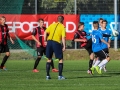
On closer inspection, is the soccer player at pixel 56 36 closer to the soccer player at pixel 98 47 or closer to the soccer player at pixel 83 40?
the soccer player at pixel 98 47

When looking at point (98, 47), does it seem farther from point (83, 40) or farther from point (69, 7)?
point (69, 7)

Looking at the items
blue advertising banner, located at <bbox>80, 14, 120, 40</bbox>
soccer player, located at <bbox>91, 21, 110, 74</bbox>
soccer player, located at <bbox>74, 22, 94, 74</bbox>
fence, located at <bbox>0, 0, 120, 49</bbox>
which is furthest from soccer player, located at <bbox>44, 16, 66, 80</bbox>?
blue advertising banner, located at <bbox>80, 14, 120, 40</bbox>

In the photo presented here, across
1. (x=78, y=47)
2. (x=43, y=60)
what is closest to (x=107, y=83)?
(x=43, y=60)

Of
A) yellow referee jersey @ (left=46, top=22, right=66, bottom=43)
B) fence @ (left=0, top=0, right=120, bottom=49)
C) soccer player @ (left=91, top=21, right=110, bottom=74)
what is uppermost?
fence @ (left=0, top=0, right=120, bottom=49)

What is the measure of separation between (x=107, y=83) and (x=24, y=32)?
53.6ft

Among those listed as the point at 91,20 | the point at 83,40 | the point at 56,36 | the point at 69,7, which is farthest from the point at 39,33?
the point at 91,20

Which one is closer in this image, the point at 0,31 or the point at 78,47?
the point at 0,31

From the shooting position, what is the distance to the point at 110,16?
3328cm

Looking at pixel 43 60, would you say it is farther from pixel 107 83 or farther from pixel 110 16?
pixel 107 83

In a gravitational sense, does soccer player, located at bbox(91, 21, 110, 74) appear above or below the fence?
below

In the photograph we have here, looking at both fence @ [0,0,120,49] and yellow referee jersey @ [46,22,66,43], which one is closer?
yellow referee jersey @ [46,22,66,43]

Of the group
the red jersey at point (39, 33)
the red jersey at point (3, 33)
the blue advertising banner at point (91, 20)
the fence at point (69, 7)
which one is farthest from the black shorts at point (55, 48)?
the blue advertising banner at point (91, 20)

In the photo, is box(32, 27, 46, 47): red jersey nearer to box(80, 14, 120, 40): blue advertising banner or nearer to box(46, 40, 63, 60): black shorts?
box(46, 40, 63, 60): black shorts

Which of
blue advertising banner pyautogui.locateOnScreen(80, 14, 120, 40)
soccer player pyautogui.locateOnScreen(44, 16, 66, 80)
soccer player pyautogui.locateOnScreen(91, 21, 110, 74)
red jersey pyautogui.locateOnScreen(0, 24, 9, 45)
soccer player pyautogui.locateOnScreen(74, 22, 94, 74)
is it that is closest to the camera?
soccer player pyautogui.locateOnScreen(44, 16, 66, 80)
